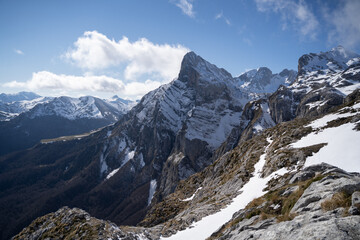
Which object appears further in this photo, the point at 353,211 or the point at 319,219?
the point at 319,219

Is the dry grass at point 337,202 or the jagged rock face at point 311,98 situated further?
the jagged rock face at point 311,98

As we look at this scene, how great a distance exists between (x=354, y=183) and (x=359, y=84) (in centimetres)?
15201

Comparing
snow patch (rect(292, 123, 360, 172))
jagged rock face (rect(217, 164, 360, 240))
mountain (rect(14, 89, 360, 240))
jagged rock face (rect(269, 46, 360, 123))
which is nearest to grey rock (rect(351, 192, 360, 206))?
mountain (rect(14, 89, 360, 240))

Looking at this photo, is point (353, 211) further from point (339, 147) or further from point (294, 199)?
point (339, 147)

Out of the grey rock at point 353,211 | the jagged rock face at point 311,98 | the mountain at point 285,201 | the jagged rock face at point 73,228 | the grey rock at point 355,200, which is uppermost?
the jagged rock face at point 311,98

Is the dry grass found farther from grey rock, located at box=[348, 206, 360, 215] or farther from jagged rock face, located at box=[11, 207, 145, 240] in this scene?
jagged rock face, located at box=[11, 207, 145, 240]

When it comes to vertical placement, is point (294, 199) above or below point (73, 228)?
above

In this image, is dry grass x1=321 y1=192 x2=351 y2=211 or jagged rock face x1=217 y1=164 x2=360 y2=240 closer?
jagged rock face x1=217 y1=164 x2=360 y2=240

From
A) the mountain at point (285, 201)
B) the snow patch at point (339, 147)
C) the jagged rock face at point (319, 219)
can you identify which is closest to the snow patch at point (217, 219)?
the mountain at point (285, 201)

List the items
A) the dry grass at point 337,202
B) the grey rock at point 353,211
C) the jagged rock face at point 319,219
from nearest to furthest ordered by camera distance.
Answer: the jagged rock face at point 319,219 → the grey rock at point 353,211 → the dry grass at point 337,202

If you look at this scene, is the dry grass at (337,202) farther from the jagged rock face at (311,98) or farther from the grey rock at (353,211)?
the jagged rock face at (311,98)

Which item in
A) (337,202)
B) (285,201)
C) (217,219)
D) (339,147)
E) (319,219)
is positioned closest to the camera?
(319,219)

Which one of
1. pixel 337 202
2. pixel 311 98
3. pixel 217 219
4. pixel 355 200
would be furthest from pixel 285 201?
pixel 311 98

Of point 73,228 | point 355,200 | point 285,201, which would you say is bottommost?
point 73,228
